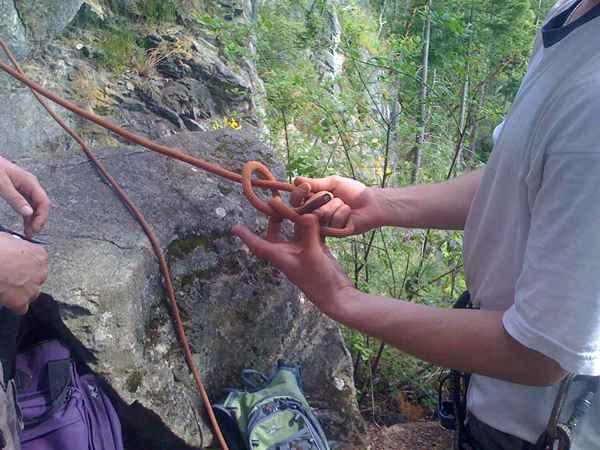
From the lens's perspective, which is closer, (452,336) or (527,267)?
(527,267)

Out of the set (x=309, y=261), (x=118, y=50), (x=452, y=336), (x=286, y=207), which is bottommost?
(x=452, y=336)

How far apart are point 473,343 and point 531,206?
11.7 inches

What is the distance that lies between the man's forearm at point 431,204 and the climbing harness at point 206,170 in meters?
0.17

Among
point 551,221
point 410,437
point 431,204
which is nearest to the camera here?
point 551,221

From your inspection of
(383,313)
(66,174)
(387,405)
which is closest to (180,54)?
(66,174)

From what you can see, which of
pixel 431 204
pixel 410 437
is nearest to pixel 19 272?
pixel 431 204

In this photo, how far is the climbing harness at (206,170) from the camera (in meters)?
1.46

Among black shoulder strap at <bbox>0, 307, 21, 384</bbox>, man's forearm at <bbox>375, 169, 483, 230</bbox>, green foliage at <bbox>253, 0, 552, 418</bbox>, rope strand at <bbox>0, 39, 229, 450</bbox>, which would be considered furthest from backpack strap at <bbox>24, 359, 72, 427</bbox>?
green foliage at <bbox>253, 0, 552, 418</bbox>

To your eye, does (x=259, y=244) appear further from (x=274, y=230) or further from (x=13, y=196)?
(x=13, y=196)

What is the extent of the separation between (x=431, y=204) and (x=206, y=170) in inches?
28.4

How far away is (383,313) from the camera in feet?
3.85

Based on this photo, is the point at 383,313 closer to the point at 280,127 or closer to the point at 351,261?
the point at 351,261

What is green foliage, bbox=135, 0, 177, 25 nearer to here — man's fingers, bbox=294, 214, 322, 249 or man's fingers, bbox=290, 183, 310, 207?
man's fingers, bbox=290, 183, 310, 207

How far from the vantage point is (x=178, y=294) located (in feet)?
6.45
